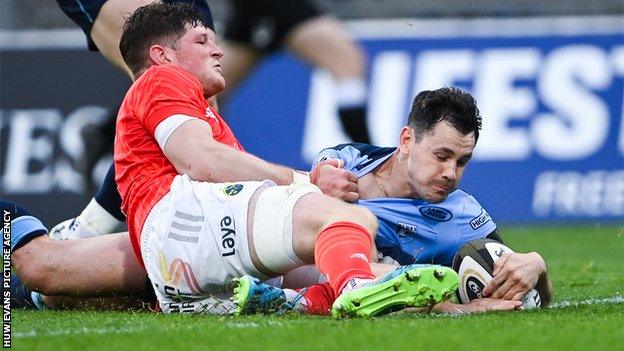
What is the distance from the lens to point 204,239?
5.65 metres

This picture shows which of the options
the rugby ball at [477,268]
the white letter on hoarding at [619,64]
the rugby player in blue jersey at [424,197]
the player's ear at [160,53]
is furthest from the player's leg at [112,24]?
the white letter on hoarding at [619,64]

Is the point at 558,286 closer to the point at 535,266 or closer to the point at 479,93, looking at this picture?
the point at 535,266

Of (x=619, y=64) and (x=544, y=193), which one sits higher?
(x=619, y=64)

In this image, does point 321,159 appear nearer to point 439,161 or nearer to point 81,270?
point 439,161

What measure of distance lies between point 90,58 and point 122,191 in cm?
757

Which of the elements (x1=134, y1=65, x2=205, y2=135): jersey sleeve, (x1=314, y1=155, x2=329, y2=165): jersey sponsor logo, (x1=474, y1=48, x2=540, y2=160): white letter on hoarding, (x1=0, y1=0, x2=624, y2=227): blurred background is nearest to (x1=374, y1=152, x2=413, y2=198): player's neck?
(x1=314, y1=155, x2=329, y2=165): jersey sponsor logo

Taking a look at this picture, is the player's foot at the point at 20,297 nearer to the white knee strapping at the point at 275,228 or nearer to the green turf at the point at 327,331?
the green turf at the point at 327,331

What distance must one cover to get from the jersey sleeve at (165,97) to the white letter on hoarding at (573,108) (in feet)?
24.6

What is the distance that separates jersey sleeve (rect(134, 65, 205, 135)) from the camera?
19.3 feet

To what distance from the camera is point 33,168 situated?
1311 cm

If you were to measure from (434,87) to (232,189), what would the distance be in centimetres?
766

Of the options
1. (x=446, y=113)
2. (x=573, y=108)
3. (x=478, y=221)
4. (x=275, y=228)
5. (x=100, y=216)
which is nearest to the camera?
(x=275, y=228)

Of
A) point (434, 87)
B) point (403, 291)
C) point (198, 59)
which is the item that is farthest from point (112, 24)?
point (434, 87)

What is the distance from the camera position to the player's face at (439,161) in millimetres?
6039
